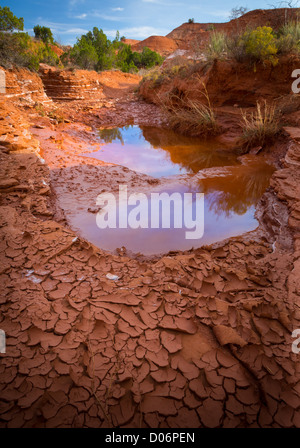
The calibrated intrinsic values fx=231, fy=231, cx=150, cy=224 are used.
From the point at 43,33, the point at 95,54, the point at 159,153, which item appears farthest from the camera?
the point at 43,33

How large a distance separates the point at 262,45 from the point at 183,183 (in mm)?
4697

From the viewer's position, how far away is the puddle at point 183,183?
2635 mm

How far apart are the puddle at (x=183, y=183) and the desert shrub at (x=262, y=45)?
8.36 feet

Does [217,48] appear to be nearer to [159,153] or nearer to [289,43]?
[289,43]

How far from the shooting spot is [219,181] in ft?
13.2

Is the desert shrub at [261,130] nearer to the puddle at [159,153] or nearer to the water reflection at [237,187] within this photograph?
the puddle at [159,153]

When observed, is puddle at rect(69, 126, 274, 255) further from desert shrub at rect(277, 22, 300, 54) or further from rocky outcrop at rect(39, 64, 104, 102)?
rocky outcrop at rect(39, 64, 104, 102)

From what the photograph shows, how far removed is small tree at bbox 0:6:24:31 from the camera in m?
8.00

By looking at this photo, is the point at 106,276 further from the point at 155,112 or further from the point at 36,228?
the point at 155,112

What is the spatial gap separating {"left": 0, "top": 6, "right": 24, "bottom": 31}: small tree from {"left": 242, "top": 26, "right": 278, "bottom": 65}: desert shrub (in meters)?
7.95

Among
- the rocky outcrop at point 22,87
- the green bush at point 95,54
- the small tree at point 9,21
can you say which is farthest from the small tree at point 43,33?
the rocky outcrop at point 22,87

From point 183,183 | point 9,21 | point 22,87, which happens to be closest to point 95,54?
point 9,21

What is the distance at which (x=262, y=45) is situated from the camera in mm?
5699

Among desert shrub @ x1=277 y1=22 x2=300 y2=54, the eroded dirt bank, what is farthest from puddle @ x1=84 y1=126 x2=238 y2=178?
desert shrub @ x1=277 y1=22 x2=300 y2=54
